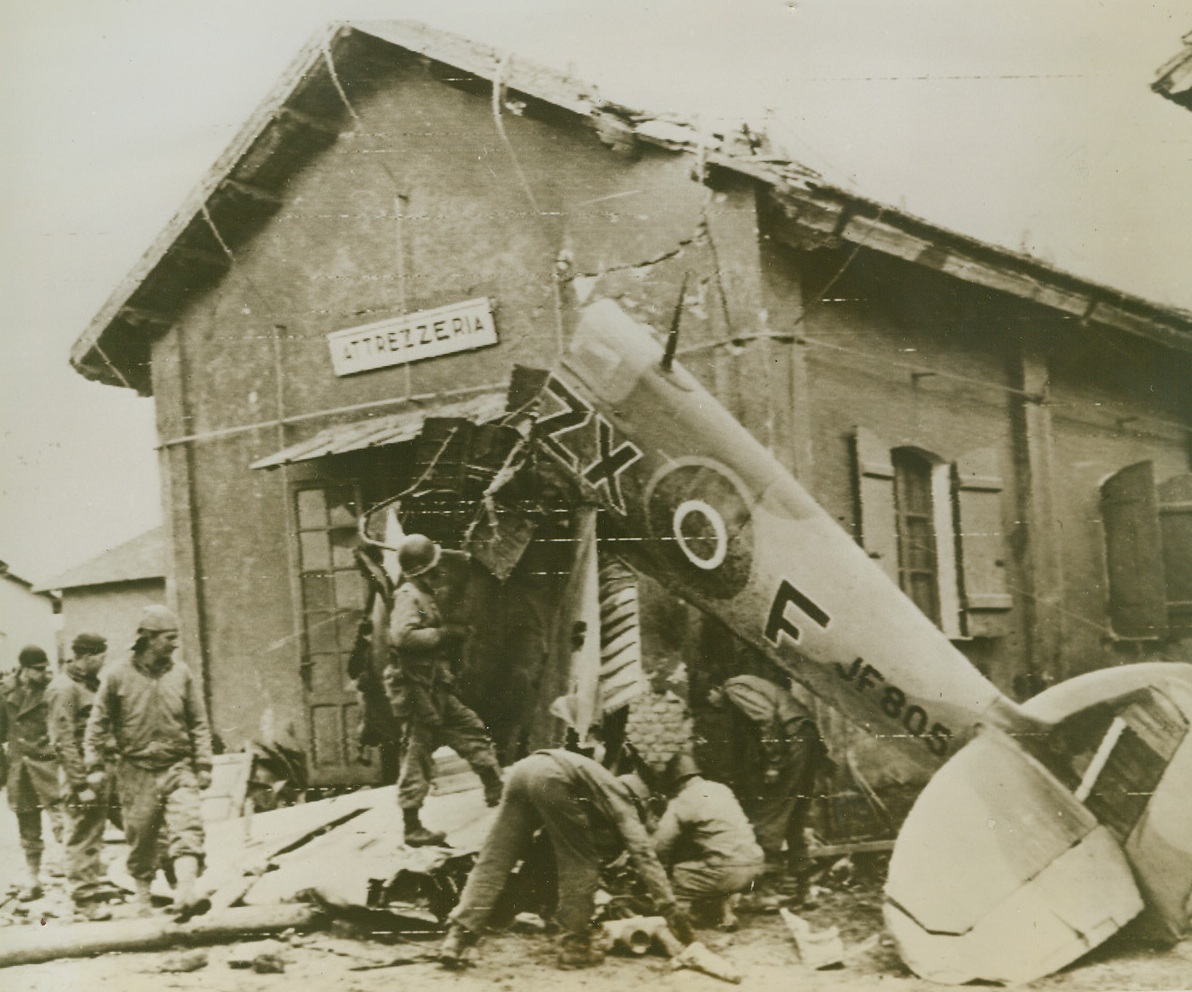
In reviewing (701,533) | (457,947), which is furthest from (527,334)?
(457,947)

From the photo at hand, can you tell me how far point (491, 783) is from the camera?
544cm

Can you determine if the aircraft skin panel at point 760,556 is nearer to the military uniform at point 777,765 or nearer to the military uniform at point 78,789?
the military uniform at point 777,765

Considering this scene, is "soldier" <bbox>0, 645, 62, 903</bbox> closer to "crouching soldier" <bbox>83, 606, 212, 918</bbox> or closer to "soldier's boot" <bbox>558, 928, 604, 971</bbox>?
"crouching soldier" <bbox>83, 606, 212, 918</bbox>

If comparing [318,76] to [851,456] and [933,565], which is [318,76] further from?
[933,565]

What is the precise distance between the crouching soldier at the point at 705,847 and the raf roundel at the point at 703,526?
0.88 m

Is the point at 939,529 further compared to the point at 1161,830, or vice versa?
the point at 939,529

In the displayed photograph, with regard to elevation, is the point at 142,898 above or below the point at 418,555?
below

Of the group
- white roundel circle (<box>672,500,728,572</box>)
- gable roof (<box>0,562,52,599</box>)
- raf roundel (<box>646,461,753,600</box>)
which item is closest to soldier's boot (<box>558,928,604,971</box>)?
raf roundel (<box>646,461,753,600</box>)

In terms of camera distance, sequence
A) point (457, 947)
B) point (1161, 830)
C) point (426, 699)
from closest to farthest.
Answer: point (457, 947) → point (1161, 830) → point (426, 699)

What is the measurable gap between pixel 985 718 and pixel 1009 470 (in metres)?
1.34

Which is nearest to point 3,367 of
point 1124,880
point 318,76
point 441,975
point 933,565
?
point 318,76

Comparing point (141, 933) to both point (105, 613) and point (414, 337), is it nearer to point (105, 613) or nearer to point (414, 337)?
point (105, 613)

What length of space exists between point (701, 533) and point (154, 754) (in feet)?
9.87

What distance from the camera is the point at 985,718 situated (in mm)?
5383
